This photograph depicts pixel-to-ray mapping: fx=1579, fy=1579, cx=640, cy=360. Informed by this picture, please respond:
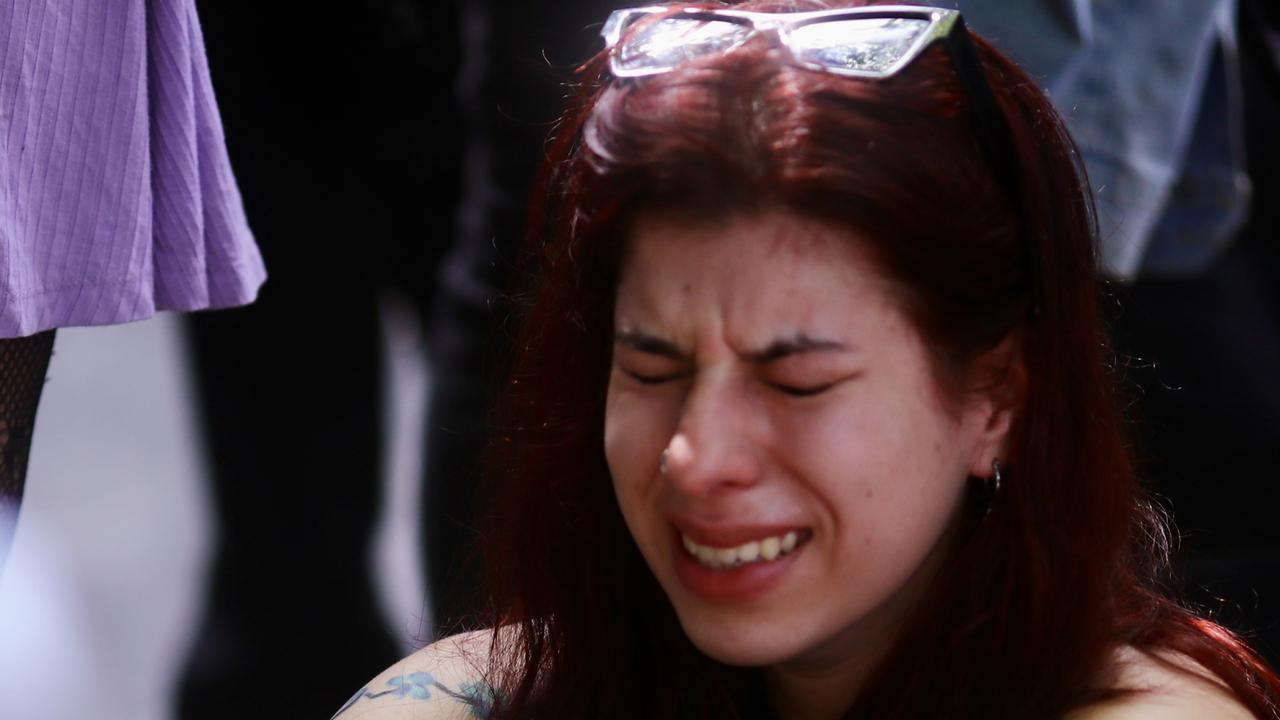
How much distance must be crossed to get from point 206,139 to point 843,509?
91 cm

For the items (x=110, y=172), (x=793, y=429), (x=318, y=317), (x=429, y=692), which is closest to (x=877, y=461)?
(x=793, y=429)

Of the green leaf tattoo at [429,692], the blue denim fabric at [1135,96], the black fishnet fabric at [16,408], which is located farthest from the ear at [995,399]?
the black fishnet fabric at [16,408]

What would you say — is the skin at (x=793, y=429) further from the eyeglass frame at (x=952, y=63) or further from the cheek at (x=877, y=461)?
the eyeglass frame at (x=952, y=63)

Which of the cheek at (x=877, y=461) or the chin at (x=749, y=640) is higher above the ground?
the cheek at (x=877, y=461)

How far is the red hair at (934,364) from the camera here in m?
→ 1.37

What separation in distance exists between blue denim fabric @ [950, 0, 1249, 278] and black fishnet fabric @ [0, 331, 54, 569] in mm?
1351

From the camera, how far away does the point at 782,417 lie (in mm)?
1380

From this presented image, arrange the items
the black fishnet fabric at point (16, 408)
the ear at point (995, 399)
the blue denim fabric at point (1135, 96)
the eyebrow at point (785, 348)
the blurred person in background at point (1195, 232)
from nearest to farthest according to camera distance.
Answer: the eyebrow at point (785, 348) < the ear at point (995, 399) < the black fishnet fabric at point (16, 408) < the blue denim fabric at point (1135, 96) < the blurred person in background at point (1195, 232)

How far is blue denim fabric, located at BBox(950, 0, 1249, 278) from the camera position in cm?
229

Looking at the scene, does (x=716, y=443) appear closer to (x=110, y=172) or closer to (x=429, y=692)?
(x=429, y=692)

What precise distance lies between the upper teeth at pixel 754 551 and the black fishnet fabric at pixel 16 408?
2.65 feet

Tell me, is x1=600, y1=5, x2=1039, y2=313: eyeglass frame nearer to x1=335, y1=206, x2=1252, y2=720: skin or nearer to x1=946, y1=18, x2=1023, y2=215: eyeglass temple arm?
x1=946, y1=18, x2=1023, y2=215: eyeglass temple arm

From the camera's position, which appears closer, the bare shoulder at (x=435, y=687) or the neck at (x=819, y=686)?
the neck at (x=819, y=686)

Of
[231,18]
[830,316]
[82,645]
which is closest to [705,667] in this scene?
[830,316]
